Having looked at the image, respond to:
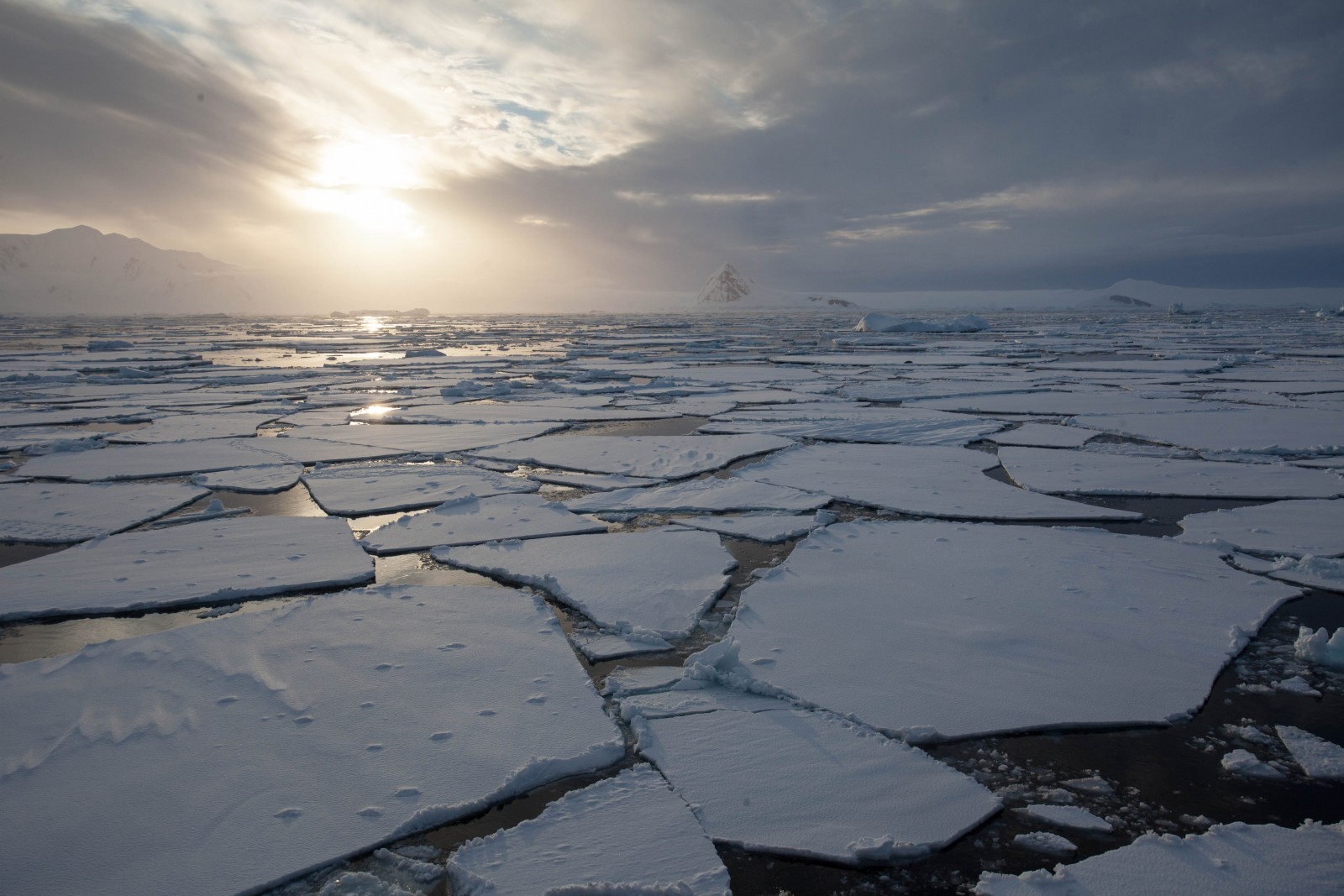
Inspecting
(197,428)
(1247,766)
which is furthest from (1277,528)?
(197,428)

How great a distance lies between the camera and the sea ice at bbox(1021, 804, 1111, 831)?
1533mm

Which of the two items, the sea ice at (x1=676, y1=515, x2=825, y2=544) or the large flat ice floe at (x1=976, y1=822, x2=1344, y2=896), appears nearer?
the large flat ice floe at (x1=976, y1=822, x2=1344, y2=896)

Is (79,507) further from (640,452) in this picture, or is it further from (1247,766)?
(1247,766)

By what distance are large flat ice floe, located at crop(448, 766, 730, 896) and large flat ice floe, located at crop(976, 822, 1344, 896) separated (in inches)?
22.5

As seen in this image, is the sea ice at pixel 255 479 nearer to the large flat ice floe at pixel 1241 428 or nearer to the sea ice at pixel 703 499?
the sea ice at pixel 703 499

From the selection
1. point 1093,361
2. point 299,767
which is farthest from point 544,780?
point 1093,361

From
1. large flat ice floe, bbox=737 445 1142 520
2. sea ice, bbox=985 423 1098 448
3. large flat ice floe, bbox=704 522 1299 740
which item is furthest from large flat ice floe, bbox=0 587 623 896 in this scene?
sea ice, bbox=985 423 1098 448

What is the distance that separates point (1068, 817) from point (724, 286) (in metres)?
164

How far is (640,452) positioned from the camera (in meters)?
5.27

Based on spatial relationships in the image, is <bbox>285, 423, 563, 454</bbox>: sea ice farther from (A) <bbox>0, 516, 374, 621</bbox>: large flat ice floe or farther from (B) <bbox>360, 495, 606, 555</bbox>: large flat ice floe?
(A) <bbox>0, 516, 374, 621</bbox>: large flat ice floe

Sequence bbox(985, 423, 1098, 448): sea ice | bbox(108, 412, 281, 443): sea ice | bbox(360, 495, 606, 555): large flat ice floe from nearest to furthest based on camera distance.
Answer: bbox(360, 495, 606, 555): large flat ice floe → bbox(985, 423, 1098, 448): sea ice → bbox(108, 412, 281, 443): sea ice

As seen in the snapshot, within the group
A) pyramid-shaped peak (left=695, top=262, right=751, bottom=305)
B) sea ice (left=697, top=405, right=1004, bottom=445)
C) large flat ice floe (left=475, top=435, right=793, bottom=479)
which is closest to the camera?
large flat ice floe (left=475, top=435, right=793, bottom=479)

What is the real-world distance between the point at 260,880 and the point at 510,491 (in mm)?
2951

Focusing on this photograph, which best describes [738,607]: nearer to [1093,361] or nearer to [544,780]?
[544,780]
